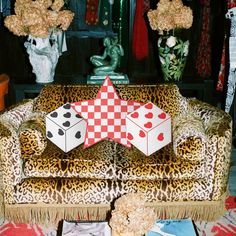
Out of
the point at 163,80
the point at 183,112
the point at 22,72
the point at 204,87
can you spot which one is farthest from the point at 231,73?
the point at 22,72

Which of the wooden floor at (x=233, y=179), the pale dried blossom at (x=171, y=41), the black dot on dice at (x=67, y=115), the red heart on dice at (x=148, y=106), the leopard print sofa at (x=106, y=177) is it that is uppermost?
the pale dried blossom at (x=171, y=41)

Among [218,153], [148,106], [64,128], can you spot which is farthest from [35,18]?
[218,153]

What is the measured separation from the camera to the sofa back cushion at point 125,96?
3.32 meters

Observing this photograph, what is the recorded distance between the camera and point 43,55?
393 centimetres

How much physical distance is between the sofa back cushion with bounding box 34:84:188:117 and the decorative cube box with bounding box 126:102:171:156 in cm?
27

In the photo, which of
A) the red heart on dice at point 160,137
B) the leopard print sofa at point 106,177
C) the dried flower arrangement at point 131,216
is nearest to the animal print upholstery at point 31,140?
the leopard print sofa at point 106,177

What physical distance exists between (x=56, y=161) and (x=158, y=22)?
5.66 feet

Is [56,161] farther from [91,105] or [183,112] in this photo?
[183,112]

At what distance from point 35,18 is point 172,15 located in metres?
1.22

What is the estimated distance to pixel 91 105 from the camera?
311 cm

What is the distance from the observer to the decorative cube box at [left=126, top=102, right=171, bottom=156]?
2990 mm

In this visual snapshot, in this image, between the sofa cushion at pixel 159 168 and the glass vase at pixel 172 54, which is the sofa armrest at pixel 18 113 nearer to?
the sofa cushion at pixel 159 168

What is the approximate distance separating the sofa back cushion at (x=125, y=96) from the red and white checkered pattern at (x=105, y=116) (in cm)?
23

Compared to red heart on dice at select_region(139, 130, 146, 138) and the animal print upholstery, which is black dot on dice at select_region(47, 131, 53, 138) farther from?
red heart on dice at select_region(139, 130, 146, 138)
